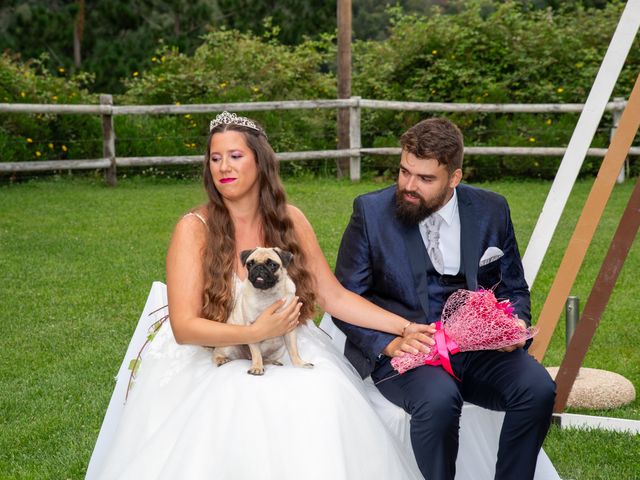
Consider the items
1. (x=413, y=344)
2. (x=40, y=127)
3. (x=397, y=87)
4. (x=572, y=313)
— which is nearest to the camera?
(x=413, y=344)

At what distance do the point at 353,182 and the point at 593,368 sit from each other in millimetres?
8366

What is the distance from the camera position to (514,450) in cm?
399

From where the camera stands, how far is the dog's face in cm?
381

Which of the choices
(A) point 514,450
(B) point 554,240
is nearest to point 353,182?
(B) point 554,240

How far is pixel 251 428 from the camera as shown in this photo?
11.8ft

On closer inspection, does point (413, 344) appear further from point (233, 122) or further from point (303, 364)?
point (233, 122)

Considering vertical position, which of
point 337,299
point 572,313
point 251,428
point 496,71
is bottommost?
point 572,313

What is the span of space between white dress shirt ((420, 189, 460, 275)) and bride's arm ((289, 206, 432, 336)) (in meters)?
0.35

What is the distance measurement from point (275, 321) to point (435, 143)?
1.08 m

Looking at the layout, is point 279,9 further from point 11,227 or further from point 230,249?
point 230,249

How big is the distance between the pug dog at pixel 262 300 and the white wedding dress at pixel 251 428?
71mm

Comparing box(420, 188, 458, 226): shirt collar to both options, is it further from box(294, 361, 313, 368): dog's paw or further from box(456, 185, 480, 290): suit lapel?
box(294, 361, 313, 368): dog's paw

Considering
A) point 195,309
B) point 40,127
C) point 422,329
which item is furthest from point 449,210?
point 40,127

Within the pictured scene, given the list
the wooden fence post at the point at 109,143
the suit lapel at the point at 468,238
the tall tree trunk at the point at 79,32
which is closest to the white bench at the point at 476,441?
the suit lapel at the point at 468,238
